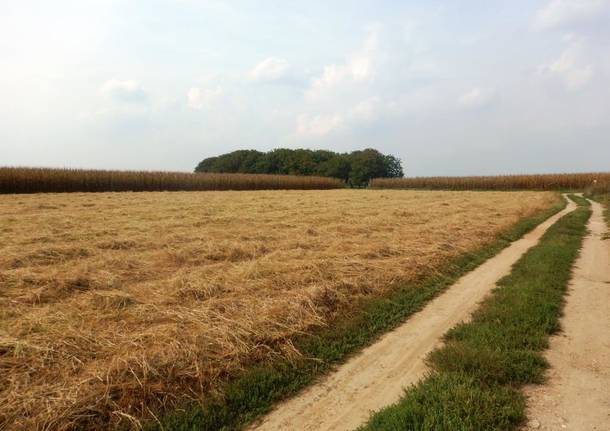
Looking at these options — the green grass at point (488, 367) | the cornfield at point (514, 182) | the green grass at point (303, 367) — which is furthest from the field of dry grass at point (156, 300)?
the cornfield at point (514, 182)

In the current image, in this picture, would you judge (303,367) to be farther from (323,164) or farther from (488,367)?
(323,164)

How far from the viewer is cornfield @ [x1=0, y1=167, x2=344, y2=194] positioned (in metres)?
31.6

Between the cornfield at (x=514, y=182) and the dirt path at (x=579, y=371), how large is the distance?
52.5 m

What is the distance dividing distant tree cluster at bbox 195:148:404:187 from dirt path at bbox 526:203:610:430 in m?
104

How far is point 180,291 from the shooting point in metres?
5.89

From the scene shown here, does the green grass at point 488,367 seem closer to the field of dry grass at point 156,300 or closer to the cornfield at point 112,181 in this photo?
the field of dry grass at point 156,300

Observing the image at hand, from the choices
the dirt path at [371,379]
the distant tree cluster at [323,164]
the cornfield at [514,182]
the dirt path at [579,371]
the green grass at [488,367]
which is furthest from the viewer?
the distant tree cluster at [323,164]

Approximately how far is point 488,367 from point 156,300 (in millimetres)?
4291

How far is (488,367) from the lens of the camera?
12.8 ft

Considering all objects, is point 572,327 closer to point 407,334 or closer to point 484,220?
point 407,334

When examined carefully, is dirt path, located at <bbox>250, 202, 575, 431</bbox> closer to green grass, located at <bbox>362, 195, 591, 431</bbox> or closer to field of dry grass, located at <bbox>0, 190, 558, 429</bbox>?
green grass, located at <bbox>362, 195, 591, 431</bbox>

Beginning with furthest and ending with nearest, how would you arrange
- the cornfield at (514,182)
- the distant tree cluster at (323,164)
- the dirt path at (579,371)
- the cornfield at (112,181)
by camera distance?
1. the distant tree cluster at (323,164)
2. the cornfield at (514,182)
3. the cornfield at (112,181)
4. the dirt path at (579,371)

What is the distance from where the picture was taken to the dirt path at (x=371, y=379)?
3.37 metres

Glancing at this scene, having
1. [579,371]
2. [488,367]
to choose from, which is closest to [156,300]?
[488,367]
